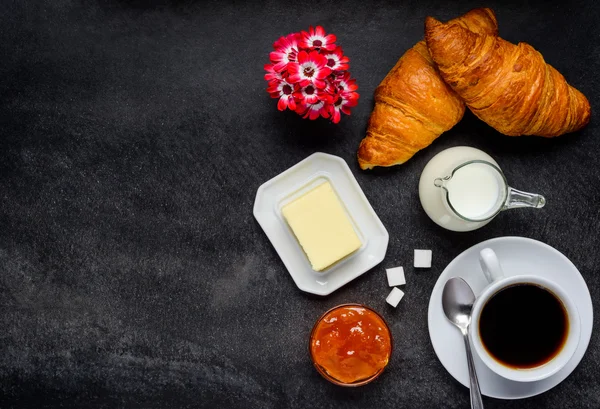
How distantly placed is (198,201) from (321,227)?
1.24ft

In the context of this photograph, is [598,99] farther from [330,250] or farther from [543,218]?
[330,250]

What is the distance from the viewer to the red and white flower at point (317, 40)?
166 centimetres

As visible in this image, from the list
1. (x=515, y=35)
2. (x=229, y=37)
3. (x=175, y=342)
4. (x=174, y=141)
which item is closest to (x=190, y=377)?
(x=175, y=342)

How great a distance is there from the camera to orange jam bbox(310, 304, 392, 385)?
171 centimetres

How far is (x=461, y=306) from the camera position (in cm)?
169

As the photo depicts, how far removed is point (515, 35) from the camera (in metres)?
1.82

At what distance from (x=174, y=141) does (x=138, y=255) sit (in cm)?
35

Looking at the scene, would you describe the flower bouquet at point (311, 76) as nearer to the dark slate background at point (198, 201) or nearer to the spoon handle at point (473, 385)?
the dark slate background at point (198, 201)

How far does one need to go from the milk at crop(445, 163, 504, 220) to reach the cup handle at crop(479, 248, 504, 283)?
9 cm

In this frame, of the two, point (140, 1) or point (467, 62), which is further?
point (140, 1)

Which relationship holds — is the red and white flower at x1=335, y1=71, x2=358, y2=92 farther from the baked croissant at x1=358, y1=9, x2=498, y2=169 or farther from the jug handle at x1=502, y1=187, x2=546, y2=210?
the jug handle at x1=502, y1=187, x2=546, y2=210

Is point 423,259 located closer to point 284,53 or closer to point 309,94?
point 309,94

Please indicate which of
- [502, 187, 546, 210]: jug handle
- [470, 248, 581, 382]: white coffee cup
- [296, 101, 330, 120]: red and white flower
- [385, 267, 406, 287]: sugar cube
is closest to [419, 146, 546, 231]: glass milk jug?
[502, 187, 546, 210]: jug handle

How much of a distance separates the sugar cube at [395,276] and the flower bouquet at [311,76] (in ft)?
1.49
